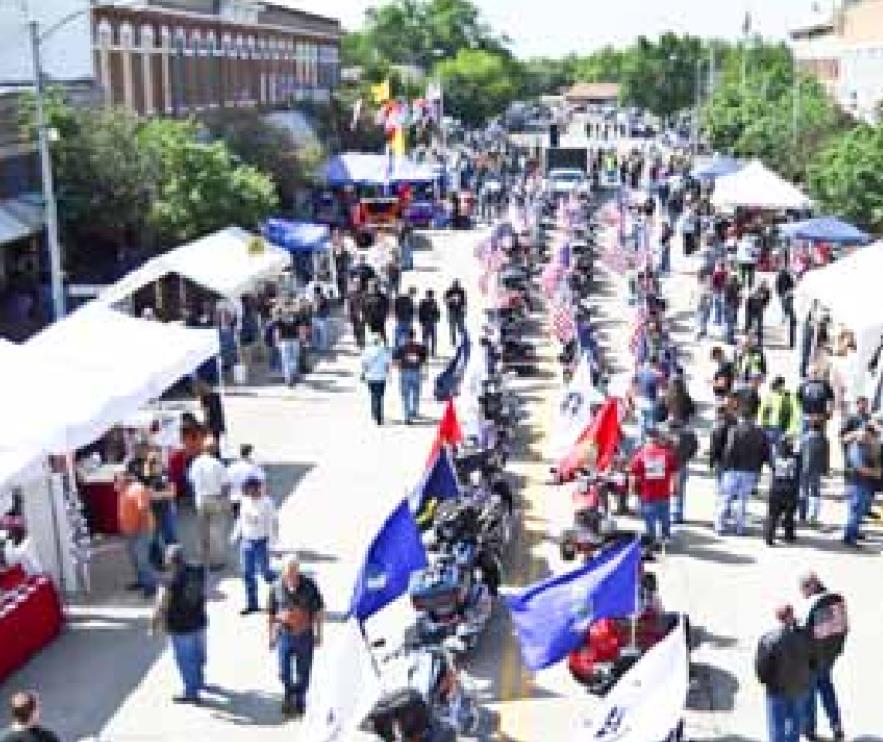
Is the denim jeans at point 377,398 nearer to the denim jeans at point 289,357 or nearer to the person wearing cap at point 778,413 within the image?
the denim jeans at point 289,357

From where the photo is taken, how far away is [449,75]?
113 m

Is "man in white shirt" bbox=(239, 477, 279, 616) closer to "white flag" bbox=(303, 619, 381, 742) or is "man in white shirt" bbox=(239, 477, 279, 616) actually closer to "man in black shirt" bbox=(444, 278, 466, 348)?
"white flag" bbox=(303, 619, 381, 742)

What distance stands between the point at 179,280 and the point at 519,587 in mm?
14124

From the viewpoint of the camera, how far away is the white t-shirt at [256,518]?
13.7 m

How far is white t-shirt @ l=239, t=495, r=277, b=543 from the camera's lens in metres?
13.7

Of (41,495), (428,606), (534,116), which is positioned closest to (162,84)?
(41,495)

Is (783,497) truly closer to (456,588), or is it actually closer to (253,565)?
(456,588)

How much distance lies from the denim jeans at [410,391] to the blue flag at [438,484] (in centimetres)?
693

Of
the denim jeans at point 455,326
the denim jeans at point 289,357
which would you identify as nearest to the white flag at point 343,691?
the denim jeans at point 289,357

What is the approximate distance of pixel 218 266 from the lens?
26.6 metres

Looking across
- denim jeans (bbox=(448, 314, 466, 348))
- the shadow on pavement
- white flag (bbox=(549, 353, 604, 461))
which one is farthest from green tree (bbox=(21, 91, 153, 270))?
the shadow on pavement

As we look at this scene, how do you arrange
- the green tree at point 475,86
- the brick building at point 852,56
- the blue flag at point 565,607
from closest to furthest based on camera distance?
the blue flag at point 565,607, the brick building at point 852,56, the green tree at point 475,86

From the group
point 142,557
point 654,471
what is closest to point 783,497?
point 654,471

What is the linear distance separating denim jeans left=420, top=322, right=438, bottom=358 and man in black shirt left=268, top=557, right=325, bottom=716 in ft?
46.6
